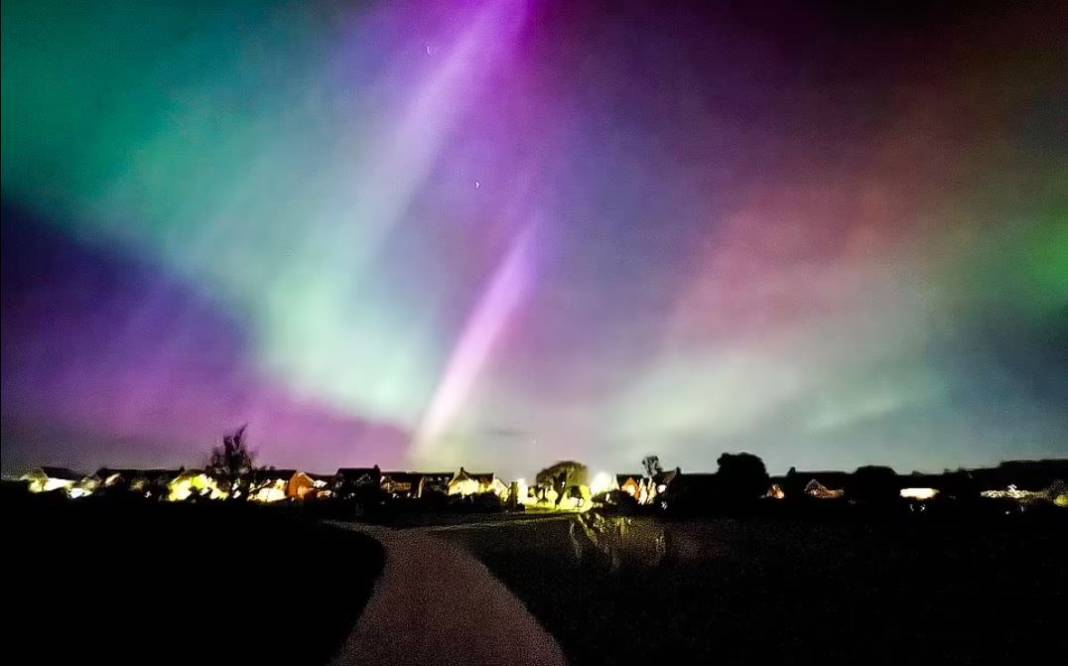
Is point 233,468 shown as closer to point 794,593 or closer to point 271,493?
point 271,493

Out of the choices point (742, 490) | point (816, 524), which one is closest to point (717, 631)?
point (816, 524)

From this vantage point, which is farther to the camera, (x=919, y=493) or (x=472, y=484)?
(x=472, y=484)

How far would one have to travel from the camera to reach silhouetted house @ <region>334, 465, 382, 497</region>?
192 feet

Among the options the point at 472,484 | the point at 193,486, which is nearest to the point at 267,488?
the point at 193,486

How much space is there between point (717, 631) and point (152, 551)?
13355mm

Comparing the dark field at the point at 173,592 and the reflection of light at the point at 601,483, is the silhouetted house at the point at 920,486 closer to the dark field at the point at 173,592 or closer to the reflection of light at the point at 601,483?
the reflection of light at the point at 601,483

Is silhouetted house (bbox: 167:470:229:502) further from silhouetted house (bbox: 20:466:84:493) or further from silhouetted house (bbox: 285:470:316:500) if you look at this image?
silhouetted house (bbox: 20:466:84:493)

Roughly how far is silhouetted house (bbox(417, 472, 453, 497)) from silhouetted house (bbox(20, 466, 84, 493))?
4147 cm

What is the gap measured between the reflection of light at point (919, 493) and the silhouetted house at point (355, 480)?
42906mm

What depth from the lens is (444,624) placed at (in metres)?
9.80

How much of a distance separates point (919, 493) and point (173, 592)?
1887 inches

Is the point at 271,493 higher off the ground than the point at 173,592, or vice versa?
the point at 271,493

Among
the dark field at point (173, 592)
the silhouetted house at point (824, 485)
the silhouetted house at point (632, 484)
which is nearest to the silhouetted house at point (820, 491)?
the silhouetted house at point (824, 485)

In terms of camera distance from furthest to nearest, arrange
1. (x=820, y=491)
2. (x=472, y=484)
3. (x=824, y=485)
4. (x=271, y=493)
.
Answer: (x=472, y=484), (x=271, y=493), (x=824, y=485), (x=820, y=491)
